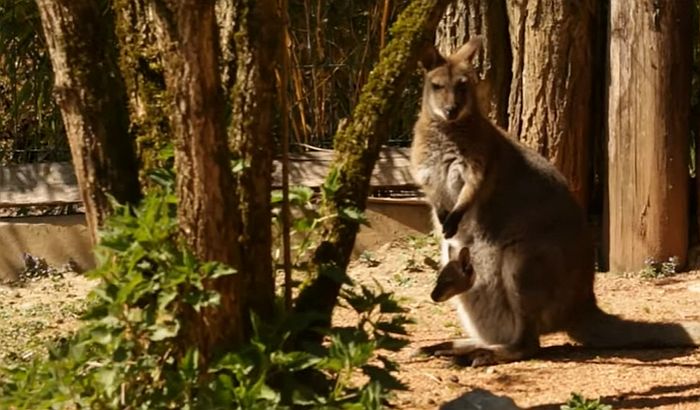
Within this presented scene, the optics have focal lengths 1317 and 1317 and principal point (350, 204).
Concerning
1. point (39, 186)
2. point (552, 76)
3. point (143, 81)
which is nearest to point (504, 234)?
point (552, 76)

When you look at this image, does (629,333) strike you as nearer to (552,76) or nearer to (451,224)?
(451,224)

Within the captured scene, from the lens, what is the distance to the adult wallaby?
5777mm

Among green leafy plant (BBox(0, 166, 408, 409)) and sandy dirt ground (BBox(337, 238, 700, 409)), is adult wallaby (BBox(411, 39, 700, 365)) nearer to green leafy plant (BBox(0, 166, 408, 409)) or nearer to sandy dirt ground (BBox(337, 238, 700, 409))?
sandy dirt ground (BBox(337, 238, 700, 409))

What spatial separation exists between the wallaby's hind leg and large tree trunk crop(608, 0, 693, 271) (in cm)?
162

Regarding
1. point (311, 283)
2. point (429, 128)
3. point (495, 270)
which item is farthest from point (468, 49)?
point (311, 283)

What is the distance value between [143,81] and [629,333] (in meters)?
2.74

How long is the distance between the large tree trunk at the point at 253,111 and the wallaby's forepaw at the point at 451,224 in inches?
80.5

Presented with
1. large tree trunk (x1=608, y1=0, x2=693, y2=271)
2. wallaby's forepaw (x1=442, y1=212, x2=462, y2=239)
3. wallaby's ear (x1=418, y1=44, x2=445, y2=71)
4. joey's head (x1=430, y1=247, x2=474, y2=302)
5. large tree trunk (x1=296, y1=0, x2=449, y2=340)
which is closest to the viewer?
large tree trunk (x1=296, y1=0, x2=449, y2=340)

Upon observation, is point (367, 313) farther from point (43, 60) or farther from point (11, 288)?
point (43, 60)

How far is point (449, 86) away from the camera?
6.09 metres

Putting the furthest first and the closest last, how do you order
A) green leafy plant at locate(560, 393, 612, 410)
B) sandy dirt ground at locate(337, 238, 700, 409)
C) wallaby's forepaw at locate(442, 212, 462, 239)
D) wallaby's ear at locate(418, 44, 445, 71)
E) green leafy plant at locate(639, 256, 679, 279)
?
green leafy plant at locate(639, 256, 679, 279)
wallaby's ear at locate(418, 44, 445, 71)
wallaby's forepaw at locate(442, 212, 462, 239)
sandy dirt ground at locate(337, 238, 700, 409)
green leafy plant at locate(560, 393, 612, 410)

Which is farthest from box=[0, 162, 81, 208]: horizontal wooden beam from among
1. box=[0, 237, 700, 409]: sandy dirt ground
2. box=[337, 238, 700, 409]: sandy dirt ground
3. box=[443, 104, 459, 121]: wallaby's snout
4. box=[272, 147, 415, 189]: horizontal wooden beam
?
box=[443, 104, 459, 121]: wallaby's snout

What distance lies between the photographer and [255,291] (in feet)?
13.4

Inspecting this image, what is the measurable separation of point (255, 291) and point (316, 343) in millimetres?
248
